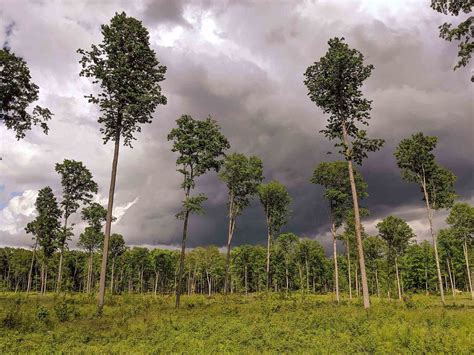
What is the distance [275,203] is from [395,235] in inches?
901

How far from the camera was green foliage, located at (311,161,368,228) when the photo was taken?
1684 inches

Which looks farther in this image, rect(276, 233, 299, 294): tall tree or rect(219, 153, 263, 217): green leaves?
rect(276, 233, 299, 294): tall tree

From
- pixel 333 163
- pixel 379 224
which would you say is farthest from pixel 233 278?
pixel 333 163

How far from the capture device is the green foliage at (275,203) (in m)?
50.8

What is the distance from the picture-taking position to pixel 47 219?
48.4m

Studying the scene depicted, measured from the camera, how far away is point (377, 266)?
68312 millimetres

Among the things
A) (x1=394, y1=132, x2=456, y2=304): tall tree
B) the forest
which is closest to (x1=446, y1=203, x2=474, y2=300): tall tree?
the forest

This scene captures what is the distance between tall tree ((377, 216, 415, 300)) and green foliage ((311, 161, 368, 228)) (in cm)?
1695

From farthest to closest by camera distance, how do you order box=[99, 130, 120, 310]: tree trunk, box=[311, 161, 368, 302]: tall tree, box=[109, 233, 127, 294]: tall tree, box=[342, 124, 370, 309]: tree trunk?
1. box=[109, 233, 127, 294]: tall tree
2. box=[311, 161, 368, 302]: tall tree
3. box=[342, 124, 370, 309]: tree trunk
4. box=[99, 130, 120, 310]: tree trunk

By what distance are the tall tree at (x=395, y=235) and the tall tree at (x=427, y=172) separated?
19.9 m

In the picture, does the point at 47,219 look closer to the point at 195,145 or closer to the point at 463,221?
the point at 195,145

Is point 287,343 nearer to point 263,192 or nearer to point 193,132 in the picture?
point 193,132

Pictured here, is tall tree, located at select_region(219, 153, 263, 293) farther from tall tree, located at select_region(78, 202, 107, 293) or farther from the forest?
tall tree, located at select_region(78, 202, 107, 293)

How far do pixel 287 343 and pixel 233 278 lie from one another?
9695cm
